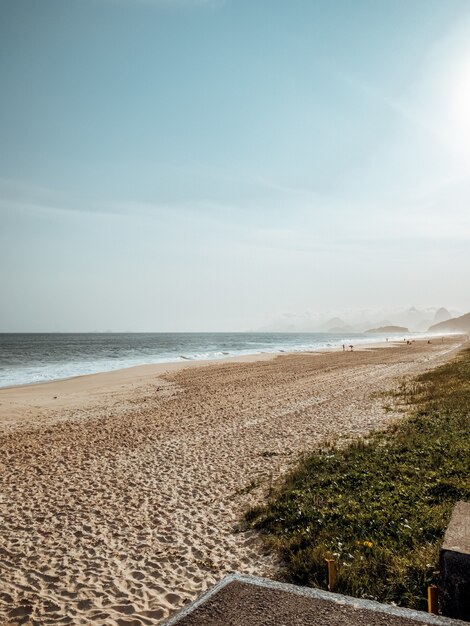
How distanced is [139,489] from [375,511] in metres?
5.64

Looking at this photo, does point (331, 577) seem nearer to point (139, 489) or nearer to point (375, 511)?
point (375, 511)

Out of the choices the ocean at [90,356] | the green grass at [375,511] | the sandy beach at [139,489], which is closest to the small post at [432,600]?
the green grass at [375,511]

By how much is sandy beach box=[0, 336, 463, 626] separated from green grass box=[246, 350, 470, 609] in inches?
27.4

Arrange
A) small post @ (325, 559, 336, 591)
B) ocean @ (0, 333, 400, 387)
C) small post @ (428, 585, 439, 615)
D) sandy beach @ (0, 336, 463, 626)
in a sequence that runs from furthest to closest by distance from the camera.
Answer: ocean @ (0, 333, 400, 387)
sandy beach @ (0, 336, 463, 626)
small post @ (325, 559, 336, 591)
small post @ (428, 585, 439, 615)

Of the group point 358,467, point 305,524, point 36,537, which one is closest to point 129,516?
point 36,537

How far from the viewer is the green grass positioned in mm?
5949

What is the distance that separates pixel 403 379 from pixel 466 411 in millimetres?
13623

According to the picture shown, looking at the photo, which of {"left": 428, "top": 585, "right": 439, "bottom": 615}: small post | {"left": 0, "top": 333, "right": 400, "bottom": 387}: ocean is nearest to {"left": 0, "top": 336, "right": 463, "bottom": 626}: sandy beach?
{"left": 428, "top": 585, "right": 439, "bottom": 615}: small post

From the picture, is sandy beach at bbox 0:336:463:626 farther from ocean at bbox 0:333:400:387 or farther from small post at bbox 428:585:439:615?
ocean at bbox 0:333:400:387

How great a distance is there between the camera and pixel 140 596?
6.12 meters

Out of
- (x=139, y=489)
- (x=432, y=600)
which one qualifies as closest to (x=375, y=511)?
(x=432, y=600)

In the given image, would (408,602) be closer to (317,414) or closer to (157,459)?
(157,459)

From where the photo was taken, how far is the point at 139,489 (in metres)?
10.4

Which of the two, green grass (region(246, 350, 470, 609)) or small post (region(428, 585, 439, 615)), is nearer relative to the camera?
small post (region(428, 585, 439, 615))
